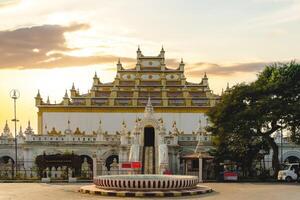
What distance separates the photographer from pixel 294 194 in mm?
26969

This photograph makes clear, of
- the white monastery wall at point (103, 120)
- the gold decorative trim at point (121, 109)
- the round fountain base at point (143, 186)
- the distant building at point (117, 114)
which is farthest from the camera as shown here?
the gold decorative trim at point (121, 109)

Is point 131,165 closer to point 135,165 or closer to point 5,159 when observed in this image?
point 135,165

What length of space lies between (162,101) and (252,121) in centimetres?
3024

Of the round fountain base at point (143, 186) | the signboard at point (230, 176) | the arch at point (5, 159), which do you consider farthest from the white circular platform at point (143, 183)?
the arch at point (5, 159)

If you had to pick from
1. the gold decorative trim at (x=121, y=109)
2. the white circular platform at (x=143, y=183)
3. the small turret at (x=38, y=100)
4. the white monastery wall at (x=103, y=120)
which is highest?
the small turret at (x=38, y=100)

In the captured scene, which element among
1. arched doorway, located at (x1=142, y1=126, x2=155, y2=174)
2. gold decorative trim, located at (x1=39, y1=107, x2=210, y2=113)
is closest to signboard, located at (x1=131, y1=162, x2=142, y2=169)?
arched doorway, located at (x1=142, y1=126, x2=155, y2=174)

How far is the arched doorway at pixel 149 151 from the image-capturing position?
4536 centimetres

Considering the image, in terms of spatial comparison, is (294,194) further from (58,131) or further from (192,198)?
(58,131)

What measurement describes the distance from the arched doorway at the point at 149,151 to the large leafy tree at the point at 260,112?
5.65 m

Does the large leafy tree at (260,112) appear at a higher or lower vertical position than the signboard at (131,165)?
higher

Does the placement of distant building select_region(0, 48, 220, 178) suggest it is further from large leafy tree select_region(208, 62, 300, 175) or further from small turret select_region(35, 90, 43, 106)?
large leafy tree select_region(208, 62, 300, 175)

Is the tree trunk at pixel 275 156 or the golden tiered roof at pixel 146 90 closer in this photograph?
the tree trunk at pixel 275 156

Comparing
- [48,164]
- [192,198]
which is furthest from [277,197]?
[48,164]

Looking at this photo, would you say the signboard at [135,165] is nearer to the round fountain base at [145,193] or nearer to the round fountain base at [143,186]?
the round fountain base at [143,186]
